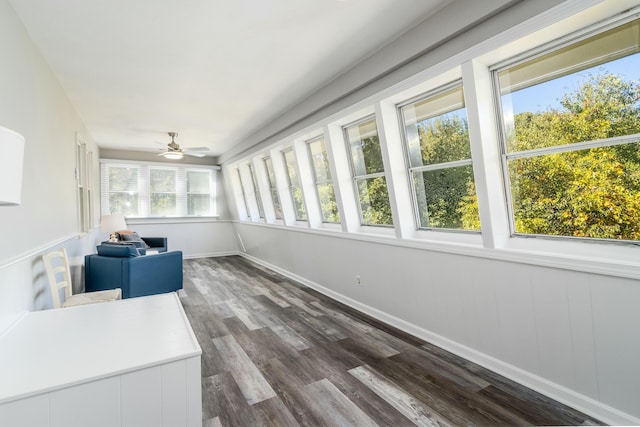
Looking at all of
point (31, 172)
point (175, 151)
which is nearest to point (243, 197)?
point (175, 151)

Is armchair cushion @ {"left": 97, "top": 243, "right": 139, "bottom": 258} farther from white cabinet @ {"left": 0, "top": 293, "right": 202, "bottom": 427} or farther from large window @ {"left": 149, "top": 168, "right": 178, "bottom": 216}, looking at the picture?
large window @ {"left": 149, "top": 168, "right": 178, "bottom": 216}

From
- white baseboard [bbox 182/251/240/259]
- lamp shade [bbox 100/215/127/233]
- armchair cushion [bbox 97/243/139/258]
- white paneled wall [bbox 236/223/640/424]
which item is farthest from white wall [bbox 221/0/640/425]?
white baseboard [bbox 182/251/240/259]

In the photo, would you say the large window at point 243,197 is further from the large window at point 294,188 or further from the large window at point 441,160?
the large window at point 441,160

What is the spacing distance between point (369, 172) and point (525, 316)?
7.08ft

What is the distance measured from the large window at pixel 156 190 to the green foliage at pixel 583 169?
730 cm

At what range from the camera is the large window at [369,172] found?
3502 mm

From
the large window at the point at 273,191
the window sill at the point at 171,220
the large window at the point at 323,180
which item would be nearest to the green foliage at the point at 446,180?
the large window at the point at 323,180

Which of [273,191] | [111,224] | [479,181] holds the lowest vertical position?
[479,181]

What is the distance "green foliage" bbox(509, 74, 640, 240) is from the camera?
1.76 meters

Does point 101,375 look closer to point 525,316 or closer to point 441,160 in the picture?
point 525,316

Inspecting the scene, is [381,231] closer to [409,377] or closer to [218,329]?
[409,377]

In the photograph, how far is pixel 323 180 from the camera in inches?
180

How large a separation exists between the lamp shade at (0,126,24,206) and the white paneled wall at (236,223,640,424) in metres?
2.66

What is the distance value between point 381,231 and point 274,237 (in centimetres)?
281
